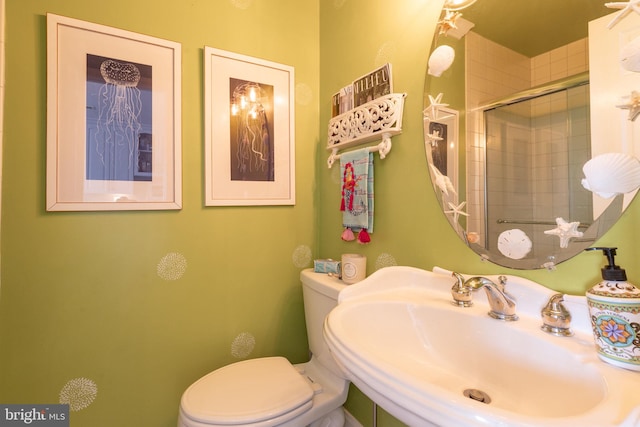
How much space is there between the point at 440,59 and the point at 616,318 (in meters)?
0.77

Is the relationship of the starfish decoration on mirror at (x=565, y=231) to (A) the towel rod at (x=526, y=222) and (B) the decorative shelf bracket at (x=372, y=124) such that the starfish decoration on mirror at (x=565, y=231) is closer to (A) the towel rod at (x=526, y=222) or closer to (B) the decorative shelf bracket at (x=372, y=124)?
(A) the towel rod at (x=526, y=222)

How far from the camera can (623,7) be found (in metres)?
0.58

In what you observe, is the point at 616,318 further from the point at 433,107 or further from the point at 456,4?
the point at 456,4

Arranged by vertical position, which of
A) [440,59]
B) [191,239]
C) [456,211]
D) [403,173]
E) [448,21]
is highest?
[448,21]

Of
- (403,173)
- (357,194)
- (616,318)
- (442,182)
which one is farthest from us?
(357,194)

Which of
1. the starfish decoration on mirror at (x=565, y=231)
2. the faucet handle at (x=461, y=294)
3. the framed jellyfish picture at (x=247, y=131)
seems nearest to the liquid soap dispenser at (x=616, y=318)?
the starfish decoration on mirror at (x=565, y=231)

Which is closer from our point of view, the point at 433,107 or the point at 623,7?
the point at 623,7

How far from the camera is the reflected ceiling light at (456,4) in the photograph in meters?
0.85

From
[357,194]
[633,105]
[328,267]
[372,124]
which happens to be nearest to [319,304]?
[328,267]

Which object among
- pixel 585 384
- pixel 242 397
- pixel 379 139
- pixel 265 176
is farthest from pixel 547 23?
pixel 242 397

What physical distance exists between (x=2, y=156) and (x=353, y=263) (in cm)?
122

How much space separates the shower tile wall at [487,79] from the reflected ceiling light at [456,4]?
9 cm

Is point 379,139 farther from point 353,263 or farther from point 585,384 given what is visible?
point 585,384

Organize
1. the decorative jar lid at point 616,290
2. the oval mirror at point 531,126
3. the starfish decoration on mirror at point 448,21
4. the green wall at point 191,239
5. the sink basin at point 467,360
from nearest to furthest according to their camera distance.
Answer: the sink basin at point 467,360
the decorative jar lid at point 616,290
the oval mirror at point 531,126
the starfish decoration on mirror at point 448,21
the green wall at point 191,239
